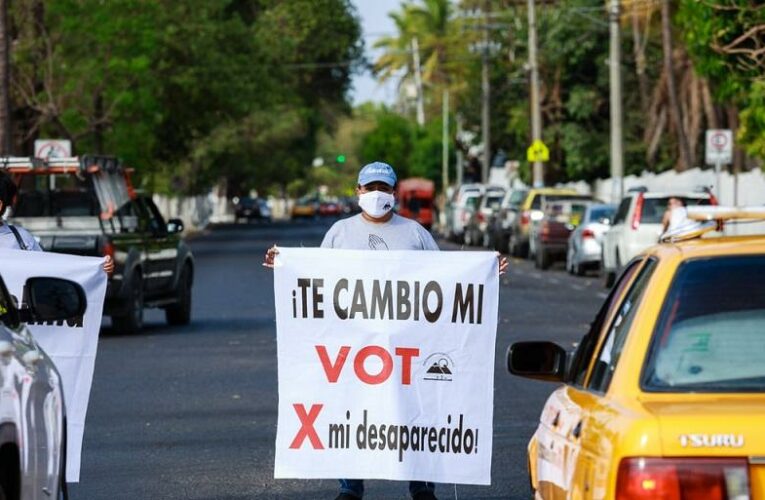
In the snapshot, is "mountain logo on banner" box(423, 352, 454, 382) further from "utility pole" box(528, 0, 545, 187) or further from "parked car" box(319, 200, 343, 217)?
"parked car" box(319, 200, 343, 217)

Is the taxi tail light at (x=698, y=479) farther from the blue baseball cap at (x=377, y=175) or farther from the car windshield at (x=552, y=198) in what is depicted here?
the car windshield at (x=552, y=198)

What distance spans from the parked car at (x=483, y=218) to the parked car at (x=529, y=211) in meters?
4.85

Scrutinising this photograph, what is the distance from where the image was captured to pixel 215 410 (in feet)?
50.6

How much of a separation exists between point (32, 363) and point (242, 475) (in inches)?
183

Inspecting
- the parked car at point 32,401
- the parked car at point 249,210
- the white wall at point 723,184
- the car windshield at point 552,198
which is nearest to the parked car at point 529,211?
the car windshield at point 552,198

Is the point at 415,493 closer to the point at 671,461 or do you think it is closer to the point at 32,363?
the point at 32,363

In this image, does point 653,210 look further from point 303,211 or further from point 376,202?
point 303,211

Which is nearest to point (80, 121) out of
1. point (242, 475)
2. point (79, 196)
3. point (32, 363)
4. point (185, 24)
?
point (185, 24)

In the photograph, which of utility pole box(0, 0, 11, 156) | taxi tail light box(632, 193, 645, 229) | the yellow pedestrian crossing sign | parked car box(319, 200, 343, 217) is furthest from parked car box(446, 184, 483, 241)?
parked car box(319, 200, 343, 217)

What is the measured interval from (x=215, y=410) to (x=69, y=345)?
219 inches

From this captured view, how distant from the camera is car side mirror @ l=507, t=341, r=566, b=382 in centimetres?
718

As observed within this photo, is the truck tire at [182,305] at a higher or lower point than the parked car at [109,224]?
lower

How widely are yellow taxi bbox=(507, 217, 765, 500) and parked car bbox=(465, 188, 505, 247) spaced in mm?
48821

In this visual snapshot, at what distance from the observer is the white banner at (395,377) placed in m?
9.78
